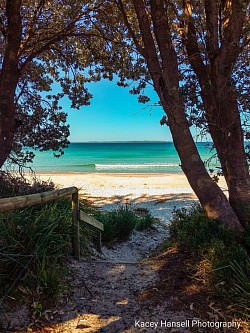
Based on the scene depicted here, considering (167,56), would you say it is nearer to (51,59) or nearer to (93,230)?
(93,230)

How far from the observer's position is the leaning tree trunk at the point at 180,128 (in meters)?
4.18

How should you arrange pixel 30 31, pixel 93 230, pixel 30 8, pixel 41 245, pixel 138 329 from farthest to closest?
pixel 30 8 < pixel 30 31 < pixel 93 230 < pixel 41 245 < pixel 138 329

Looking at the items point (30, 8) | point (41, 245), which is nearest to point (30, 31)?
point (30, 8)

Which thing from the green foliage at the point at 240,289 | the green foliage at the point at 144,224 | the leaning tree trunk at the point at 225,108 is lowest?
the green foliage at the point at 144,224

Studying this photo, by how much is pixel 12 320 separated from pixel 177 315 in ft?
4.94

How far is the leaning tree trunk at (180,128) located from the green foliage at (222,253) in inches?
7.9

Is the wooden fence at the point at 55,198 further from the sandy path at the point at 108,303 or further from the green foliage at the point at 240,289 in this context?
the green foliage at the point at 240,289

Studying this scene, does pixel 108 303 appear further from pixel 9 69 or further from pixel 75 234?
pixel 9 69

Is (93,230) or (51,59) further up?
(51,59)

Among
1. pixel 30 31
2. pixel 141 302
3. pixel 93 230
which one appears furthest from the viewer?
pixel 30 31

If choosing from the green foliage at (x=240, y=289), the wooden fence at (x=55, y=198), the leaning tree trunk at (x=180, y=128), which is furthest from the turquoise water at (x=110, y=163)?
the green foliage at (x=240, y=289)

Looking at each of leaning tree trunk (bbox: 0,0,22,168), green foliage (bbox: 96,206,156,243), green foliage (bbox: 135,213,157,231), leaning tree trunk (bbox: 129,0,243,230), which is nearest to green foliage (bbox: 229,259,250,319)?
leaning tree trunk (bbox: 129,0,243,230)

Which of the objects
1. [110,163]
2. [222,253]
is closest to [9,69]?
[222,253]

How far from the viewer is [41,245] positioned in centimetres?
362
